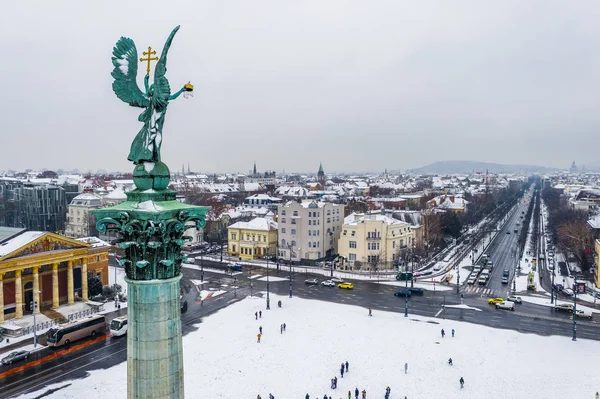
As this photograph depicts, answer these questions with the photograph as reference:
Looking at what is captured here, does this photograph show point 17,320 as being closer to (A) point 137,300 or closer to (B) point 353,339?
(B) point 353,339

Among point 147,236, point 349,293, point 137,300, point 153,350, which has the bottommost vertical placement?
point 349,293

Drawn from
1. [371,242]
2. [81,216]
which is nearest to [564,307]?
[371,242]

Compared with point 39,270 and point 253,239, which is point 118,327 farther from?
point 253,239

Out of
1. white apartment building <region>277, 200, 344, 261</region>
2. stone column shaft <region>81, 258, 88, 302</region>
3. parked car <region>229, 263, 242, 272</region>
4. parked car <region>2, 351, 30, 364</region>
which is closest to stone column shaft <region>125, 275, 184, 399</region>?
parked car <region>2, 351, 30, 364</region>

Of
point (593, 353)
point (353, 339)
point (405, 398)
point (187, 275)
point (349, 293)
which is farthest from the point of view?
point (187, 275)

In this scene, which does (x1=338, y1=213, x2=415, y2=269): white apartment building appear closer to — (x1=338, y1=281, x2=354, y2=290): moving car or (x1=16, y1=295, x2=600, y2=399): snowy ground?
(x1=338, y1=281, x2=354, y2=290): moving car

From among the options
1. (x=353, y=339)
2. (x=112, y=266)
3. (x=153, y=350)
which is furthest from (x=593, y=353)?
(x=112, y=266)
